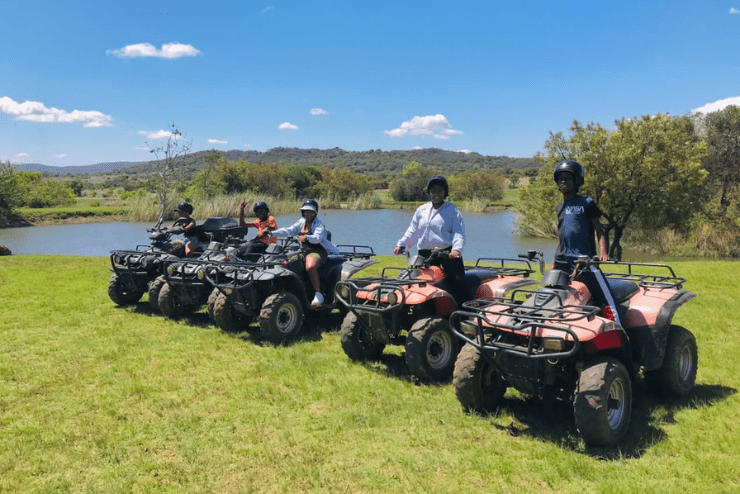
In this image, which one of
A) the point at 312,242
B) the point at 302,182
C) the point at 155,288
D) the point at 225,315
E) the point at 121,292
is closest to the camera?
the point at 312,242

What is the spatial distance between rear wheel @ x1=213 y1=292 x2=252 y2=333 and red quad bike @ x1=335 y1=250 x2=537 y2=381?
2396 millimetres

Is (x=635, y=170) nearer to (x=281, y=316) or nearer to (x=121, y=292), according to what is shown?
(x=281, y=316)

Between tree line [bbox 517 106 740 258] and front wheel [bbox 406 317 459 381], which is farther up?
tree line [bbox 517 106 740 258]

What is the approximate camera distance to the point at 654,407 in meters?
5.04

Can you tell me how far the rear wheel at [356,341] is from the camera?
648 cm

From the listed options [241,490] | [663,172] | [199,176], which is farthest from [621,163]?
[199,176]

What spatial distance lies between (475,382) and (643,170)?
14.4m

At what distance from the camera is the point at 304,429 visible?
4.86 meters

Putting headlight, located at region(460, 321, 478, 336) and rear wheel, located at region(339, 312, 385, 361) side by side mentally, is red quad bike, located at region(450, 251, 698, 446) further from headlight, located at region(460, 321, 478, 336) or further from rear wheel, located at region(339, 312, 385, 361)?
rear wheel, located at region(339, 312, 385, 361)

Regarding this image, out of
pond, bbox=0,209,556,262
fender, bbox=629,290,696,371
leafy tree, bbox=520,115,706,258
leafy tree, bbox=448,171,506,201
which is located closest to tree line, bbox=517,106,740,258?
leafy tree, bbox=520,115,706,258

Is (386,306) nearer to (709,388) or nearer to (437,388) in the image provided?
(437,388)

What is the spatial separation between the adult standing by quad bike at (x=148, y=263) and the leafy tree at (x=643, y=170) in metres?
11.9

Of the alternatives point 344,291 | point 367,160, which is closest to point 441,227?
point 344,291

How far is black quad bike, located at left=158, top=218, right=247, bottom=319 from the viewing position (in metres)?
8.67
